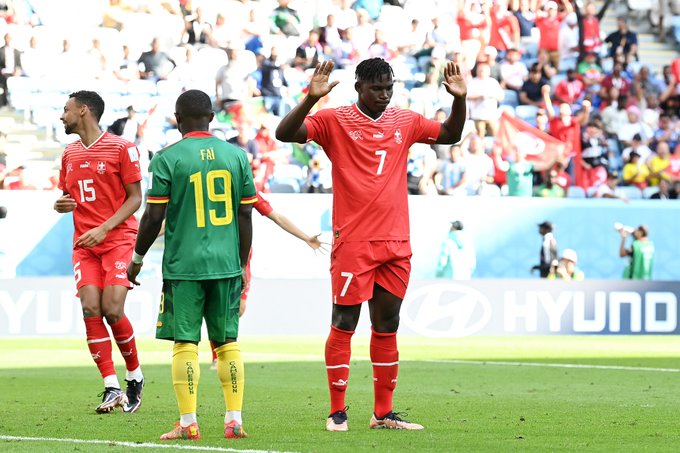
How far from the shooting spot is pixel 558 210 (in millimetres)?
23828

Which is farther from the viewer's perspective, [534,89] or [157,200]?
[534,89]

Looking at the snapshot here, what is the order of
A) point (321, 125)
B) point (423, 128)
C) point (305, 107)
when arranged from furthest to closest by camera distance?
point (423, 128), point (321, 125), point (305, 107)

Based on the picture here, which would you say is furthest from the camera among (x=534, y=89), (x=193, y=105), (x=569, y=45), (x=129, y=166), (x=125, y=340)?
(x=569, y=45)

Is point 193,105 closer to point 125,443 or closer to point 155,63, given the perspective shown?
point 125,443

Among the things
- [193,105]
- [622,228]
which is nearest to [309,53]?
[622,228]

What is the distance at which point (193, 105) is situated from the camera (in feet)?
24.2

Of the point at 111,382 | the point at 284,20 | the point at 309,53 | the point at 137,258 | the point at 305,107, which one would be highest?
the point at 284,20

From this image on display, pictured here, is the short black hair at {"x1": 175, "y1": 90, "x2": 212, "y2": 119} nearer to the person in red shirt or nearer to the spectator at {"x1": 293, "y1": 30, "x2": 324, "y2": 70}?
the spectator at {"x1": 293, "y1": 30, "x2": 324, "y2": 70}

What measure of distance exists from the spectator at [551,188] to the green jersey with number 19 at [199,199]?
17649 millimetres

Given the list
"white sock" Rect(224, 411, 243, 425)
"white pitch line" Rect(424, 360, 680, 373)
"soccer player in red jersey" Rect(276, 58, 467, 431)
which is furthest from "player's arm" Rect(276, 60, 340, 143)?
"white pitch line" Rect(424, 360, 680, 373)

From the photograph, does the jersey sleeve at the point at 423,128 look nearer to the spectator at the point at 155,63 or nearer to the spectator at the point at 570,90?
the spectator at the point at 155,63

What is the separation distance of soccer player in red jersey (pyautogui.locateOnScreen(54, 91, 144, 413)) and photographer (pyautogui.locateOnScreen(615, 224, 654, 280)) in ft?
51.2

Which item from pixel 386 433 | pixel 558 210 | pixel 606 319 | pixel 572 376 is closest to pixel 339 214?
pixel 386 433

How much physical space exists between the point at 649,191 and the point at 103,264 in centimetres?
1741
